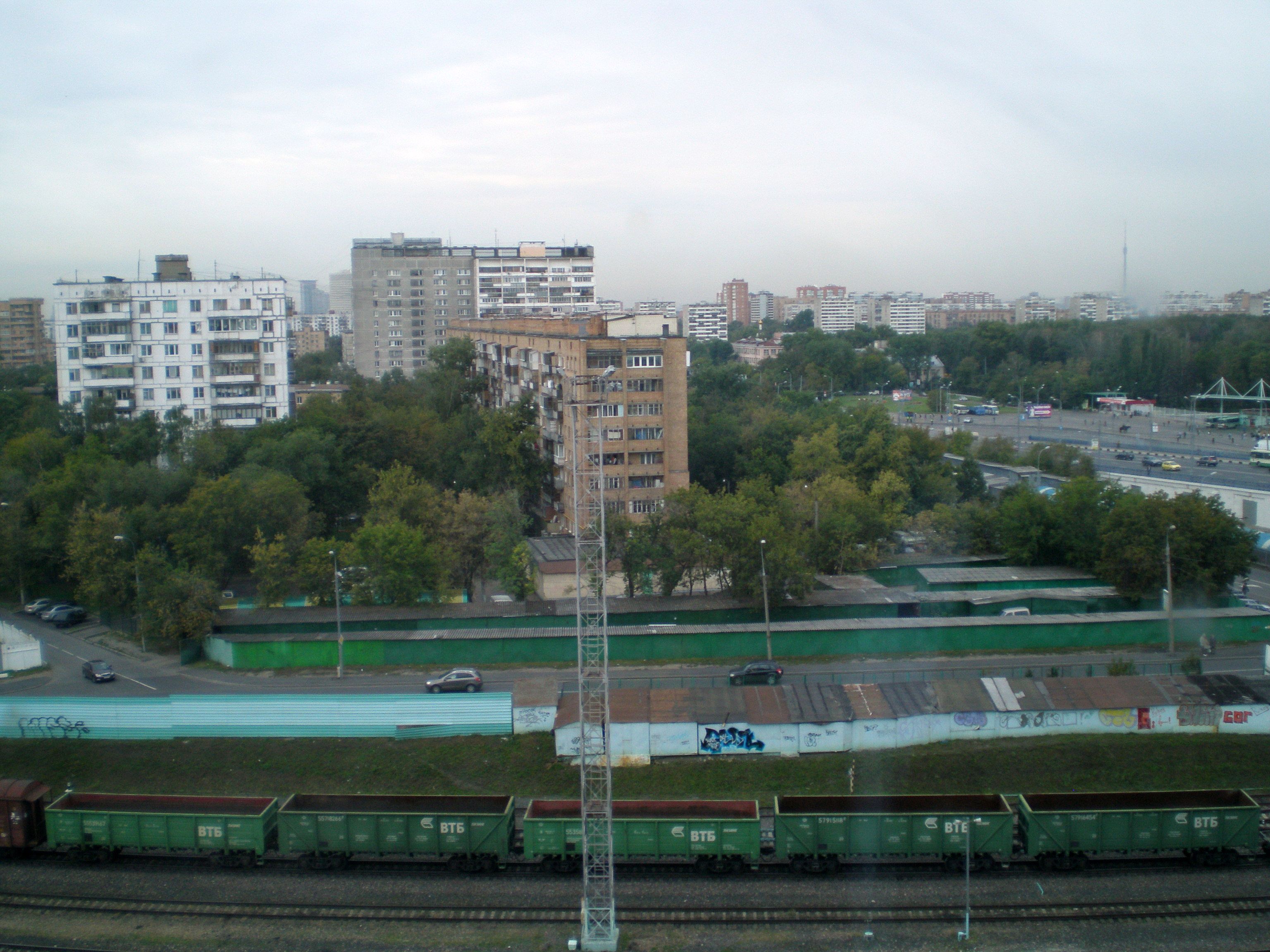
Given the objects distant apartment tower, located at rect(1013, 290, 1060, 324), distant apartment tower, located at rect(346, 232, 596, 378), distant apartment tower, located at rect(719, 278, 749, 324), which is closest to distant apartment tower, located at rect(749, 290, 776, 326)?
distant apartment tower, located at rect(719, 278, 749, 324)

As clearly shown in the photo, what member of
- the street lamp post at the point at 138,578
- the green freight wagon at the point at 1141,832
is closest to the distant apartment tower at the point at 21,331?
the street lamp post at the point at 138,578

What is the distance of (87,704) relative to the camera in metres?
14.5

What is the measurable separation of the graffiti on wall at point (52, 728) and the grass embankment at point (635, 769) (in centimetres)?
32

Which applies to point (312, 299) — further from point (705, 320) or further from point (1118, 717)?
point (1118, 717)

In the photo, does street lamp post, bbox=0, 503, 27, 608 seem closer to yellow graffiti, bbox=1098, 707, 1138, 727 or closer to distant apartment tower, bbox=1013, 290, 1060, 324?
yellow graffiti, bbox=1098, 707, 1138, 727

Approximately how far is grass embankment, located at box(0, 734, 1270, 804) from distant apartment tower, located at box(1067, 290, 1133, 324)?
8.92 meters

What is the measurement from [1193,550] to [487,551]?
45.9 ft

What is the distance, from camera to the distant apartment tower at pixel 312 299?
134 meters

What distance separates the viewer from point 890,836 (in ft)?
33.9

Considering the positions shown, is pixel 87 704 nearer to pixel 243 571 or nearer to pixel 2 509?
pixel 243 571

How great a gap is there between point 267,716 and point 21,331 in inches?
2748

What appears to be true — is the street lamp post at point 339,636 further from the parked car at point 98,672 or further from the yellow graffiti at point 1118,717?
the yellow graffiti at point 1118,717

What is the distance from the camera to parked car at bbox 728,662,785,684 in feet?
52.5

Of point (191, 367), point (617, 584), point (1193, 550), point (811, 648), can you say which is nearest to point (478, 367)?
point (191, 367)
